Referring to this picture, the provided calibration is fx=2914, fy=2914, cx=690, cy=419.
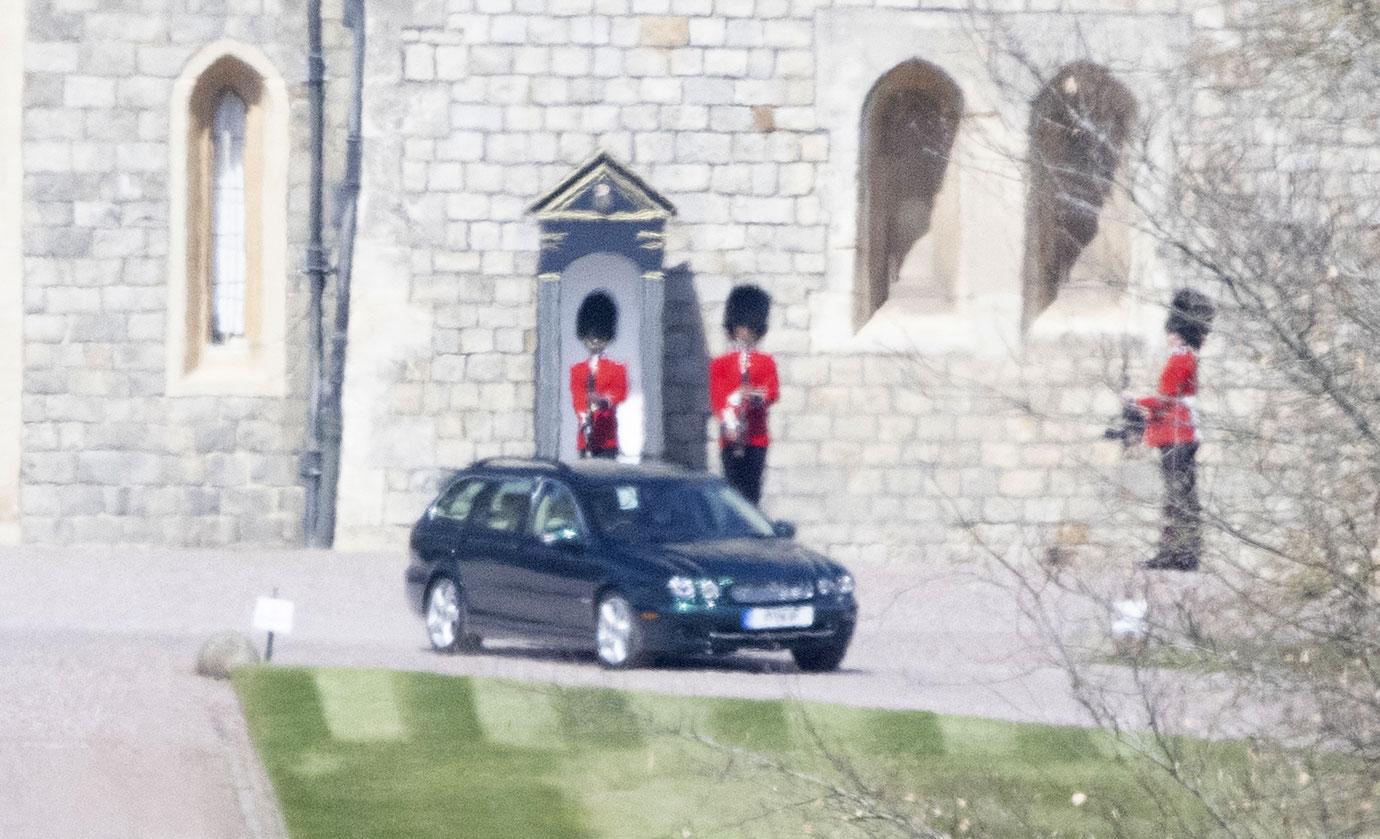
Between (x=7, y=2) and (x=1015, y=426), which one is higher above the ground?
(x=7, y=2)

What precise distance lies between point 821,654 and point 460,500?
2453 millimetres

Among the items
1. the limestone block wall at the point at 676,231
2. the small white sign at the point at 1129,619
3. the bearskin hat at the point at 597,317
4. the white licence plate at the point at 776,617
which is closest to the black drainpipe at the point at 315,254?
the limestone block wall at the point at 676,231

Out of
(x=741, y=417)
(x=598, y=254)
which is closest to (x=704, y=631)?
(x=741, y=417)

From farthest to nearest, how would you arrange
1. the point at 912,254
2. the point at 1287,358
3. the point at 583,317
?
the point at 912,254
the point at 583,317
the point at 1287,358

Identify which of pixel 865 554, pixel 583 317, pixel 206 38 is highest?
pixel 206 38

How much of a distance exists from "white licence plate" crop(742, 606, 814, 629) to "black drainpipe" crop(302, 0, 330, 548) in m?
7.79

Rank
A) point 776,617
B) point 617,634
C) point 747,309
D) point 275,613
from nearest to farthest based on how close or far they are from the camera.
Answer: point 275,613 → point 776,617 → point 617,634 → point 747,309

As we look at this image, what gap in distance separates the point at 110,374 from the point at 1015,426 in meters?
6.80

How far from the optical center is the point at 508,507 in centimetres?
1591

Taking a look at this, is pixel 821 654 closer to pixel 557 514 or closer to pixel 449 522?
pixel 557 514

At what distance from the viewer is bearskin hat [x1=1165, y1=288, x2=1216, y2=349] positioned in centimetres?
789

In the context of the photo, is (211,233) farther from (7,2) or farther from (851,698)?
(851,698)

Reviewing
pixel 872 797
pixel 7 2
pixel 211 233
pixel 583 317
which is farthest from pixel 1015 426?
pixel 872 797

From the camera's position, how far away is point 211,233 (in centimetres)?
2253
